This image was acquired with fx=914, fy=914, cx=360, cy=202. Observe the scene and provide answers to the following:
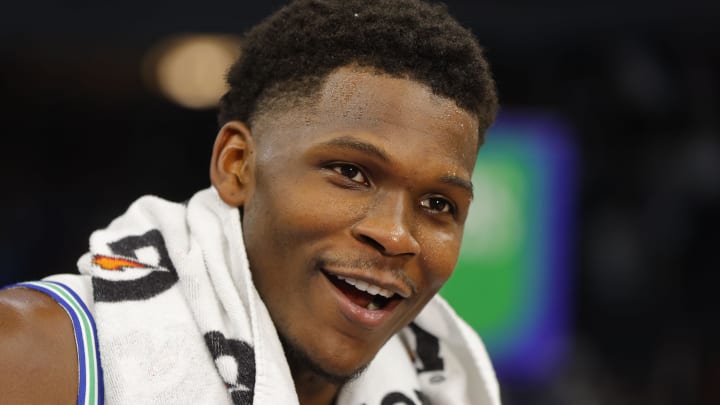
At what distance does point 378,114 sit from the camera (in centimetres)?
158

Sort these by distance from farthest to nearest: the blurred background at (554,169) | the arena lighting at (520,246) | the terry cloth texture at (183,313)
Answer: the arena lighting at (520,246) → the blurred background at (554,169) → the terry cloth texture at (183,313)

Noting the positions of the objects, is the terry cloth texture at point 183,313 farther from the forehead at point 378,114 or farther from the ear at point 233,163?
the forehead at point 378,114

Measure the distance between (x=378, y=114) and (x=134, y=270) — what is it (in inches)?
19.9

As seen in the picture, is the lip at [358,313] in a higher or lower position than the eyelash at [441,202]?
lower

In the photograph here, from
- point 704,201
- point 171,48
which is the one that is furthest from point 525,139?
point 171,48

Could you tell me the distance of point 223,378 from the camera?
151 centimetres

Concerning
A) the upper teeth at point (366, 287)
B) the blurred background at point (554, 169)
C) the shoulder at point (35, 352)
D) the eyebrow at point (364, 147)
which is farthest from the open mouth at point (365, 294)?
Answer: the blurred background at point (554, 169)

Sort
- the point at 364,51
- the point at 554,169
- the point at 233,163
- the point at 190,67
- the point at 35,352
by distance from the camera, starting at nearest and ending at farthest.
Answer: the point at 35,352, the point at 364,51, the point at 233,163, the point at 554,169, the point at 190,67

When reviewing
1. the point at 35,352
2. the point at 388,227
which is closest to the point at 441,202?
the point at 388,227

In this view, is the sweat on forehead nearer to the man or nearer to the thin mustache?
the man

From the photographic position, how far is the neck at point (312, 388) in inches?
68.6

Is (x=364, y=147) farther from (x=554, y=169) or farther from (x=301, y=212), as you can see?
(x=554, y=169)

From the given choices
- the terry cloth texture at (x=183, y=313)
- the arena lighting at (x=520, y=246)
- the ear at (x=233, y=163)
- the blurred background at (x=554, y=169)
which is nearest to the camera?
the terry cloth texture at (x=183, y=313)

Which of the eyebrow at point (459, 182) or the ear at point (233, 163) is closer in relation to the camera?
the eyebrow at point (459, 182)
